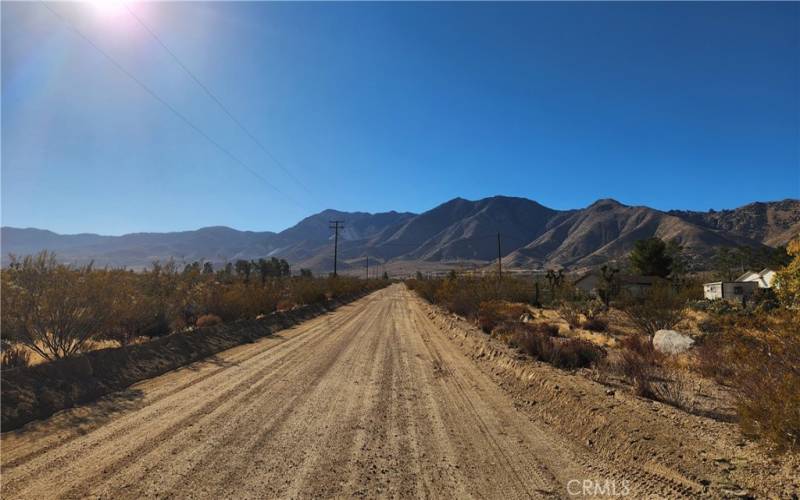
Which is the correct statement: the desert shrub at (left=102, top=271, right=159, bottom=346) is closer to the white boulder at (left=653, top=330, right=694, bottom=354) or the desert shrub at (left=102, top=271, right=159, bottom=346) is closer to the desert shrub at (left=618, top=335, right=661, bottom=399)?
the desert shrub at (left=618, top=335, right=661, bottom=399)

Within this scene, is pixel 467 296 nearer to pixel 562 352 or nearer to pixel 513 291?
pixel 513 291

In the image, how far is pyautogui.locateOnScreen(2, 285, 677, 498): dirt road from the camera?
4957 millimetres

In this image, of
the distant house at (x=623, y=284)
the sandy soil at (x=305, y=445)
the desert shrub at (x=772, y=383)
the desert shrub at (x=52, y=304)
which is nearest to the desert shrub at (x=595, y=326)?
the distant house at (x=623, y=284)

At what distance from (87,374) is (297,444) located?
6.46 m

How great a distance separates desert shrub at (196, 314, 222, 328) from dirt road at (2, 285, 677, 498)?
8998 millimetres

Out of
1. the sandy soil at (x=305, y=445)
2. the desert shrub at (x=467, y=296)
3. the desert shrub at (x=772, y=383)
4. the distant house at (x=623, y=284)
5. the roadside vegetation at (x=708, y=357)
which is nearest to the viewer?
the sandy soil at (x=305, y=445)

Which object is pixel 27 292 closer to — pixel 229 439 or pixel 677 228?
pixel 229 439

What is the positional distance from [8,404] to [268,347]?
344 inches

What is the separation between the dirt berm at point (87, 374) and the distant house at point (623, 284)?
19.4 metres

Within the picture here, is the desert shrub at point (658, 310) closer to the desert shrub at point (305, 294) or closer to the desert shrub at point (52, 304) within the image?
the desert shrub at point (52, 304)

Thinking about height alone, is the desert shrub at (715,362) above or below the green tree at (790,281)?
below

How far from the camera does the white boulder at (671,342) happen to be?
14.3 m

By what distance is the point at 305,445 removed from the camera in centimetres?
Result: 618

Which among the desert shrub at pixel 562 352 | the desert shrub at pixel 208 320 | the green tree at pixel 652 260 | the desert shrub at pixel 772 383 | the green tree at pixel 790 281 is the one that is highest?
the green tree at pixel 652 260
